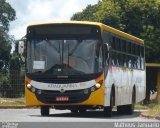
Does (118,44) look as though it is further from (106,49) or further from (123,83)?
(106,49)

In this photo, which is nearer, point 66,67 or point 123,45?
point 66,67

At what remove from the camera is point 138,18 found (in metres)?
54.3

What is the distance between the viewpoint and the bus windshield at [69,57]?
84.6 ft

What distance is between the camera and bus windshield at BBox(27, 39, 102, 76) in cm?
2580

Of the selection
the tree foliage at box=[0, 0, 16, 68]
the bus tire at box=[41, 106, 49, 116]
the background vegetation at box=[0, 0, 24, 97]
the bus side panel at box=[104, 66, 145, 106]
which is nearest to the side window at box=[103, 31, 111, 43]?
the bus side panel at box=[104, 66, 145, 106]

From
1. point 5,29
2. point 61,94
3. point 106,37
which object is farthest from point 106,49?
point 5,29

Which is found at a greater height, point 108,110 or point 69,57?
point 69,57

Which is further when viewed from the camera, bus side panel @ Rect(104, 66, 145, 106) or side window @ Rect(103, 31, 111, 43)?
bus side panel @ Rect(104, 66, 145, 106)

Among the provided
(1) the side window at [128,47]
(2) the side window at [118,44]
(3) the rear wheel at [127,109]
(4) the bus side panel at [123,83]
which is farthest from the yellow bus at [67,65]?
(3) the rear wheel at [127,109]

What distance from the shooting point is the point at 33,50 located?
2622 cm

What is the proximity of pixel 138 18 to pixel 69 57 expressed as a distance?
95.0 feet

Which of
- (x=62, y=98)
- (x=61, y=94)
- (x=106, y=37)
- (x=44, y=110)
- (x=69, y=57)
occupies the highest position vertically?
(x=106, y=37)

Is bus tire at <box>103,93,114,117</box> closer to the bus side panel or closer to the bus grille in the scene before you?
the bus side panel

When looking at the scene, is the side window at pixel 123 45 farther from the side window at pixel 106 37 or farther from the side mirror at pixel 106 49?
the side mirror at pixel 106 49
